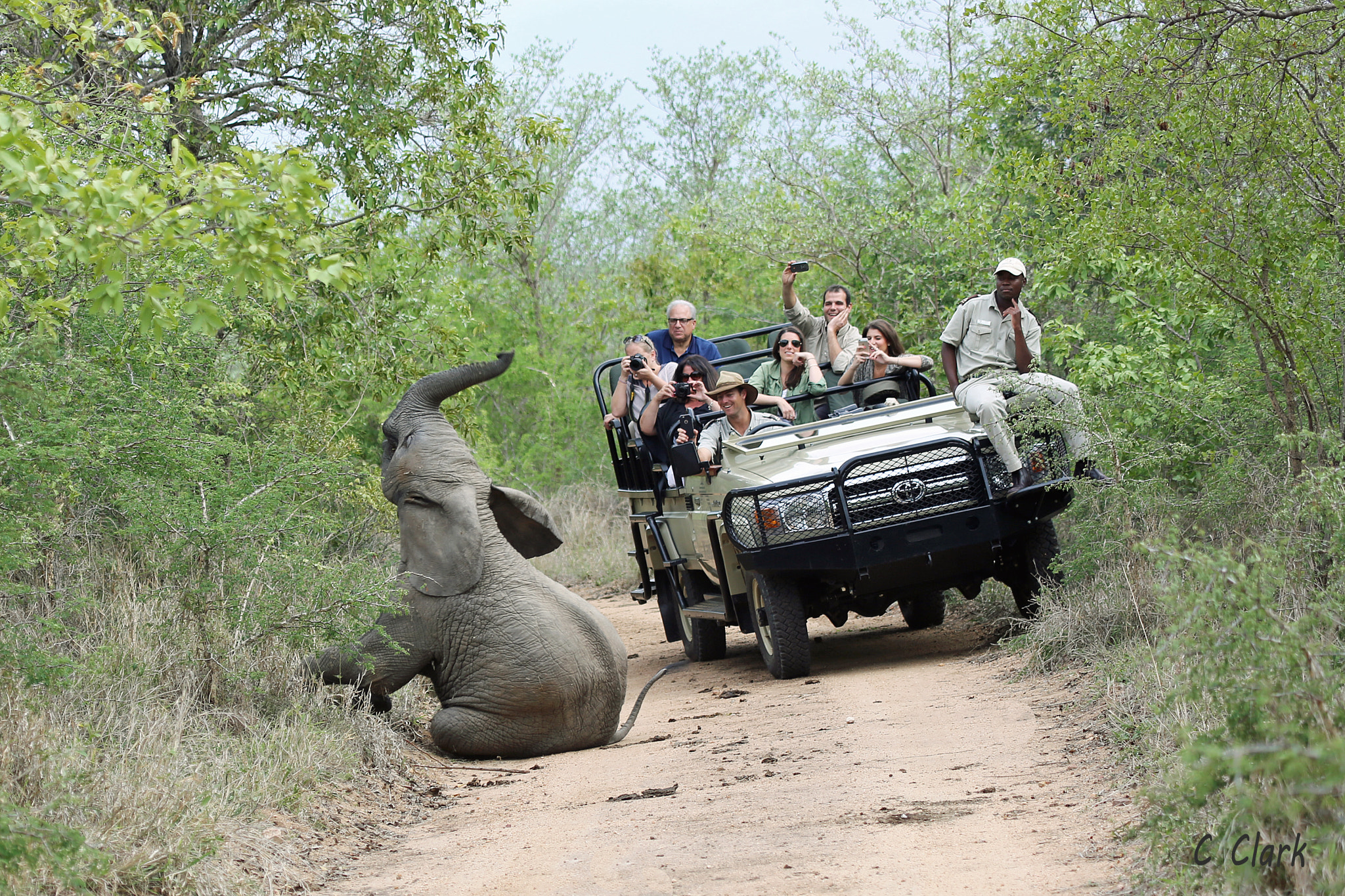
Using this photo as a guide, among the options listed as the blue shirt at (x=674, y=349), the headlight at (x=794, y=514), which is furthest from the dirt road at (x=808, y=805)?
the blue shirt at (x=674, y=349)

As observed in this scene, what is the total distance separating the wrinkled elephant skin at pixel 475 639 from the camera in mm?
7531

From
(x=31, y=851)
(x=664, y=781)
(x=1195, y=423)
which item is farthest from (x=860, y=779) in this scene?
(x=1195, y=423)

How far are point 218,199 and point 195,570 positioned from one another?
3.44 meters

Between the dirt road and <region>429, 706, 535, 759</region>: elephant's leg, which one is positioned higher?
<region>429, 706, 535, 759</region>: elephant's leg

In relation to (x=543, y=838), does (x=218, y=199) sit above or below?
above

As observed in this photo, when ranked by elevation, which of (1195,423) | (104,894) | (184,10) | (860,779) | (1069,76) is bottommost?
(860,779)

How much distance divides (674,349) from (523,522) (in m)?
2.83

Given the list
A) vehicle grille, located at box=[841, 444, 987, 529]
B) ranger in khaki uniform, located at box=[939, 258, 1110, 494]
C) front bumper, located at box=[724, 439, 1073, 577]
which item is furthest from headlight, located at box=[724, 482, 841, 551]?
ranger in khaki uniform, located at box=[939, 258, 1110, 494]

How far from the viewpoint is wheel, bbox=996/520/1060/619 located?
866cm

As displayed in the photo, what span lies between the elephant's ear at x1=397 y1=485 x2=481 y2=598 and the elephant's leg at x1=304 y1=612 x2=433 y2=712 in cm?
24

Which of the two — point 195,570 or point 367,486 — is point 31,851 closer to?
point 195,570

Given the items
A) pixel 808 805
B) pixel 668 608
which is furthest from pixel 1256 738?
pixel 668 608

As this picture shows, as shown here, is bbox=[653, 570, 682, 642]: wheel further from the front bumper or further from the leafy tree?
the leafy tree

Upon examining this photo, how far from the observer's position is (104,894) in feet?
13.9
